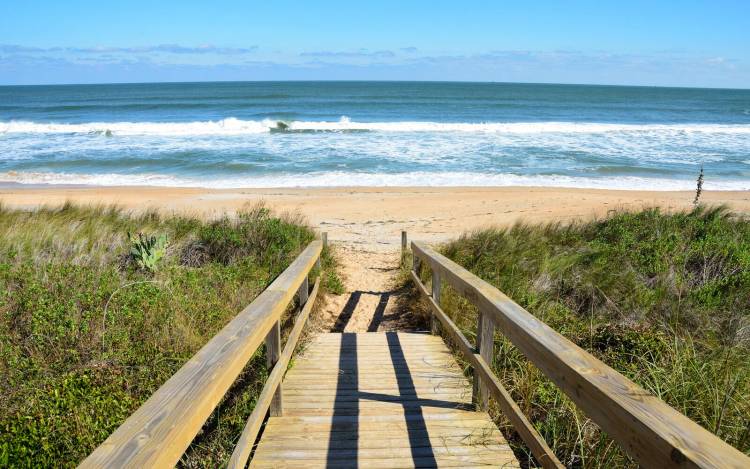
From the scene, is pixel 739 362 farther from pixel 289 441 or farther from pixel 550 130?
pixel 550 130

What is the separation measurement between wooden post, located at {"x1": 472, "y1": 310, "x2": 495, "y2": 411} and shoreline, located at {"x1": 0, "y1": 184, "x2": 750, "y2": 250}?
277 inches

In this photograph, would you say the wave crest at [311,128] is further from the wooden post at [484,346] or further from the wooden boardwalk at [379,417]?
the wooden post at [484,346]

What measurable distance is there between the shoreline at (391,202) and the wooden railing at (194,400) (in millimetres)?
7617

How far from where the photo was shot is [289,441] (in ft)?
10.5

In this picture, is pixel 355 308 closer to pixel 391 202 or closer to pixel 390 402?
pixel 390 402

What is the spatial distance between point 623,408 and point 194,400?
1.35m

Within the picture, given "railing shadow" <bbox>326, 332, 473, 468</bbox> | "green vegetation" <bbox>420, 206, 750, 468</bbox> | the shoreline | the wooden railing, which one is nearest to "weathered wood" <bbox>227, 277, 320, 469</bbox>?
the wooden railing

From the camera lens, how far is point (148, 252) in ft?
22.2

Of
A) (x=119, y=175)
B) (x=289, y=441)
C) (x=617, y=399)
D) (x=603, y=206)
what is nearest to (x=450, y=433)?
(x=289, y=441)

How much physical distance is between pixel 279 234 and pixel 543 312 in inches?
159

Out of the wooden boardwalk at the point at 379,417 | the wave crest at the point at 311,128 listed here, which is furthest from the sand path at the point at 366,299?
the wave crest at the point at 311,128

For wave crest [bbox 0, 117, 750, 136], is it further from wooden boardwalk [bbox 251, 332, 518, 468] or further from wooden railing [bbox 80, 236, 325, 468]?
wooden railing [bbox 80, 236, 325, 468]

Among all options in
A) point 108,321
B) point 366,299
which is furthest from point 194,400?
point 366,299

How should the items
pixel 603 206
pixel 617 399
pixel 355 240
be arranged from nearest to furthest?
pixel 617 399
pixel 355 240
pixel 603 206
